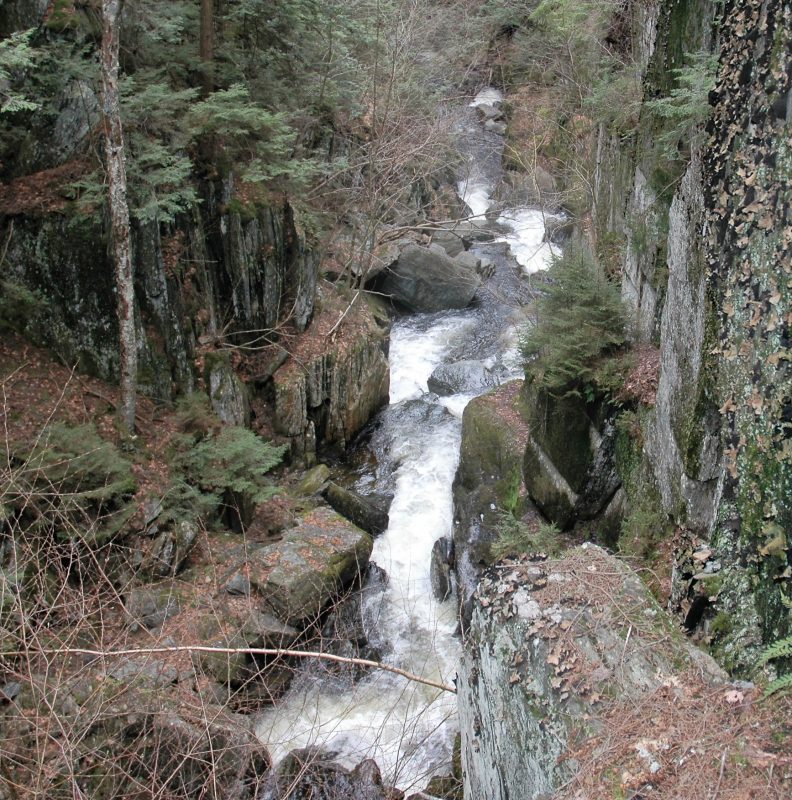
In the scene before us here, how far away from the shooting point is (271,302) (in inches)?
510

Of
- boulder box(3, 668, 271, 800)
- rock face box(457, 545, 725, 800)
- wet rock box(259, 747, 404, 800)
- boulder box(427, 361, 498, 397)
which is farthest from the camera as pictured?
boulder box(427, 361, 498, 397)

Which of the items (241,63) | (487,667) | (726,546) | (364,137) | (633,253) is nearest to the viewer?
(487,667)

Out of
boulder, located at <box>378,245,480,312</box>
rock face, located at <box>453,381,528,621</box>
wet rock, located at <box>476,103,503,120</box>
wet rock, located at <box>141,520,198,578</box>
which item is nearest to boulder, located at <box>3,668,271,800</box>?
wet rock, located at <box>141,520,198,578</box>

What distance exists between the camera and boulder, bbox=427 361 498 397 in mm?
15188

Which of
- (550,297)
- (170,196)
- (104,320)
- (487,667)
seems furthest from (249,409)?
(487,667)

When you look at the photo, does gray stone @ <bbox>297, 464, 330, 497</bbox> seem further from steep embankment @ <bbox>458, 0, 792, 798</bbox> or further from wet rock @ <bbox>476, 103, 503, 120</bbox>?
wet rock @ <bbox>476, 103, 503, 120</bbox>

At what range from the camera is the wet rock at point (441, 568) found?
10.9m

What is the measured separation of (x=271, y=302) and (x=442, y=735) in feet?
26.6

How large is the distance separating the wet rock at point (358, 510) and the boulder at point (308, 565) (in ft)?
1.87

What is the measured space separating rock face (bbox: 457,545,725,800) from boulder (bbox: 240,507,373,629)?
15.9 ft

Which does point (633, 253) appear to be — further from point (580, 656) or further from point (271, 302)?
point (580, 656)

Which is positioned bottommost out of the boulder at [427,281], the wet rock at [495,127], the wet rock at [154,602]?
the wet rock at [154,602]

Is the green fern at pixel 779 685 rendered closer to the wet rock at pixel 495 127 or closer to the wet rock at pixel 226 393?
the wet rock at pixel 226 393

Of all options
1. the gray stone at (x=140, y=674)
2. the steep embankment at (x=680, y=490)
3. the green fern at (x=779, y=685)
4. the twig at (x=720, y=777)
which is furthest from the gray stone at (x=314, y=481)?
the twig at (x=720, y=777)
